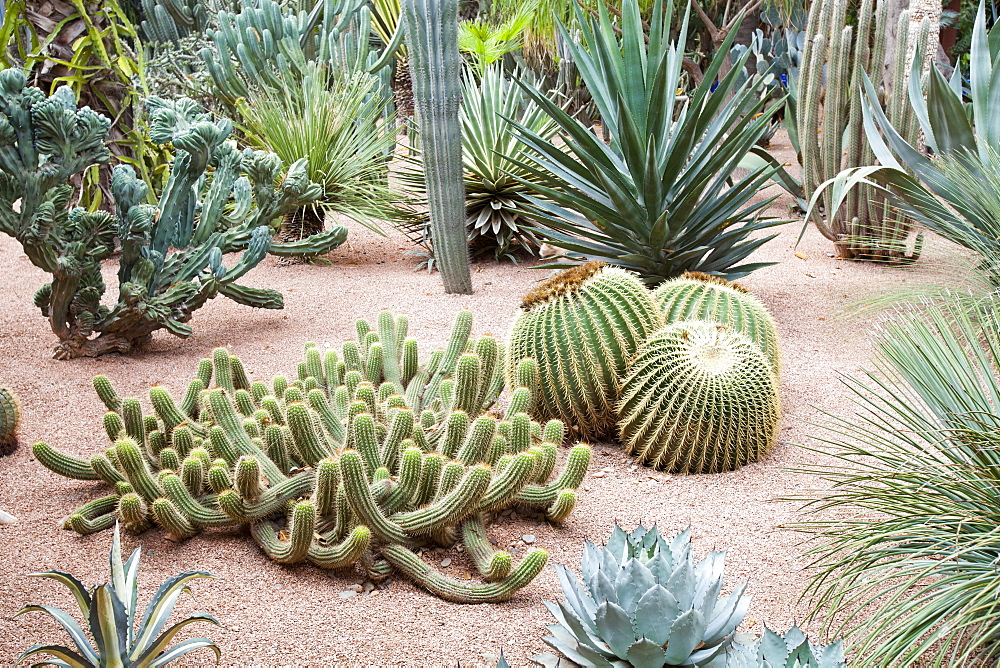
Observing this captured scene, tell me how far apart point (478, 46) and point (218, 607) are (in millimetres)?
9365

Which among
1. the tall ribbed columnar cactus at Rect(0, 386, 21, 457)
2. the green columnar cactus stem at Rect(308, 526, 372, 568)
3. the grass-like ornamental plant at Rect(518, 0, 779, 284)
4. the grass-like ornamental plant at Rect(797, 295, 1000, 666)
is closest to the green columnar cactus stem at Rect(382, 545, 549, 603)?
the green columnar cactus stem at Rect(308, 526, 372, 568)

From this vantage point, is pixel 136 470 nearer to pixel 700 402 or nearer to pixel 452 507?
pixel 452 507

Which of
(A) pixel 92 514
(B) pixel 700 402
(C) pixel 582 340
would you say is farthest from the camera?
(C) pixel 582 340

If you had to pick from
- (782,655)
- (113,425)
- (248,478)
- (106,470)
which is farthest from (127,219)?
(782,655)

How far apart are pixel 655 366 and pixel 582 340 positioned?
1.01ft

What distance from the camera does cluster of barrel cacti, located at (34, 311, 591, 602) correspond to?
2510 millimetres

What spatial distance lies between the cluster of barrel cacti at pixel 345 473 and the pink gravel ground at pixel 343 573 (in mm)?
81

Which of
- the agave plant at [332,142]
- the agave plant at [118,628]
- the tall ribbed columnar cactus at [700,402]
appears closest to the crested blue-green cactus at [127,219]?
the agave plant at [332,142]

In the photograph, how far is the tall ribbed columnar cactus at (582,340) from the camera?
3387mm

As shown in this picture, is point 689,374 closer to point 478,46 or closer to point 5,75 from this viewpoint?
point 5,75

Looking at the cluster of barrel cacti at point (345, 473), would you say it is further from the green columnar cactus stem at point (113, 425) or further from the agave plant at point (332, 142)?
the agave plant at point (332, 142)

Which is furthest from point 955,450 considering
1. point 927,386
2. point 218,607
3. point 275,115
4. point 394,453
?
point 275,115

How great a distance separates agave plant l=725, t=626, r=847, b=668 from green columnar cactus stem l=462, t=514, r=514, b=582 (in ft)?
2.41

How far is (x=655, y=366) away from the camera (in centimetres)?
327
